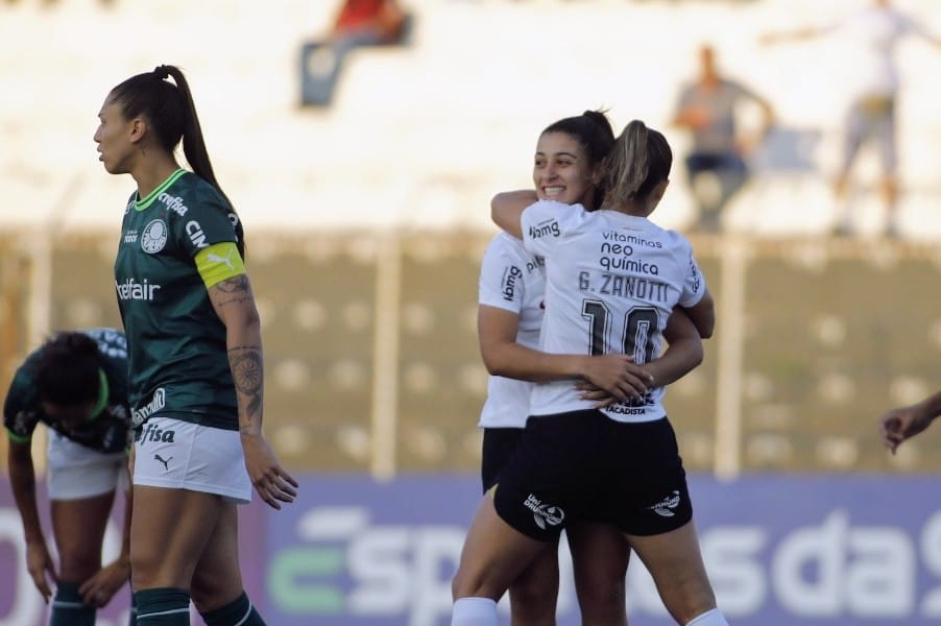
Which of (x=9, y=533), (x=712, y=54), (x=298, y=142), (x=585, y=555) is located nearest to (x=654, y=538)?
(x=585, y=555)

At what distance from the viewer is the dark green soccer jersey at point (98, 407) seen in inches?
232

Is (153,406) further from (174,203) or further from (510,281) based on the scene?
(510,281)

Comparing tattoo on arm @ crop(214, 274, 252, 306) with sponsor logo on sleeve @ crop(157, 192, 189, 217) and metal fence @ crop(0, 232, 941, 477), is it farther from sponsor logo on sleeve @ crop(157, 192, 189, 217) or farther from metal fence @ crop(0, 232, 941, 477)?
metal fence @ crop(0, 232, 941, 477)

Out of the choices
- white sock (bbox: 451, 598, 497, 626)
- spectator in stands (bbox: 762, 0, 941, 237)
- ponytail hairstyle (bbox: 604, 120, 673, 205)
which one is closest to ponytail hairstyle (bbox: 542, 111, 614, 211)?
ponytail hairstyle (bbox: 604, 120, 673, 205)

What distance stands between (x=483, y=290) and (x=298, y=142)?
9.35 meters

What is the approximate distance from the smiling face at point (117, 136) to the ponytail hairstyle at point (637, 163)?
1.32 meters

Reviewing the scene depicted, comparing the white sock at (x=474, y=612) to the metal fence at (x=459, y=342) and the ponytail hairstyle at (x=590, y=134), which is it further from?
the metal fence at (x=459, y=342)

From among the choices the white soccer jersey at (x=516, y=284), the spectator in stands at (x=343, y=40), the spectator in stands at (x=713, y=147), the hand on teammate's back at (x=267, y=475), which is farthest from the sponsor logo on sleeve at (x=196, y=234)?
the spectator in stands at (x=343, y=40)

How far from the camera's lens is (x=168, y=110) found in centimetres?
487

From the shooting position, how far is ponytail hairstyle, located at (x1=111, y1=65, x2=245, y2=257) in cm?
484

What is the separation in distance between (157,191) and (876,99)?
9091 mm

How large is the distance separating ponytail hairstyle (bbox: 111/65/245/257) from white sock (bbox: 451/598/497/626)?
1158mm

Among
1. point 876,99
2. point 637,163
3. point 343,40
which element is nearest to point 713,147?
point 876,99

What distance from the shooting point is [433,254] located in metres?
12.7
